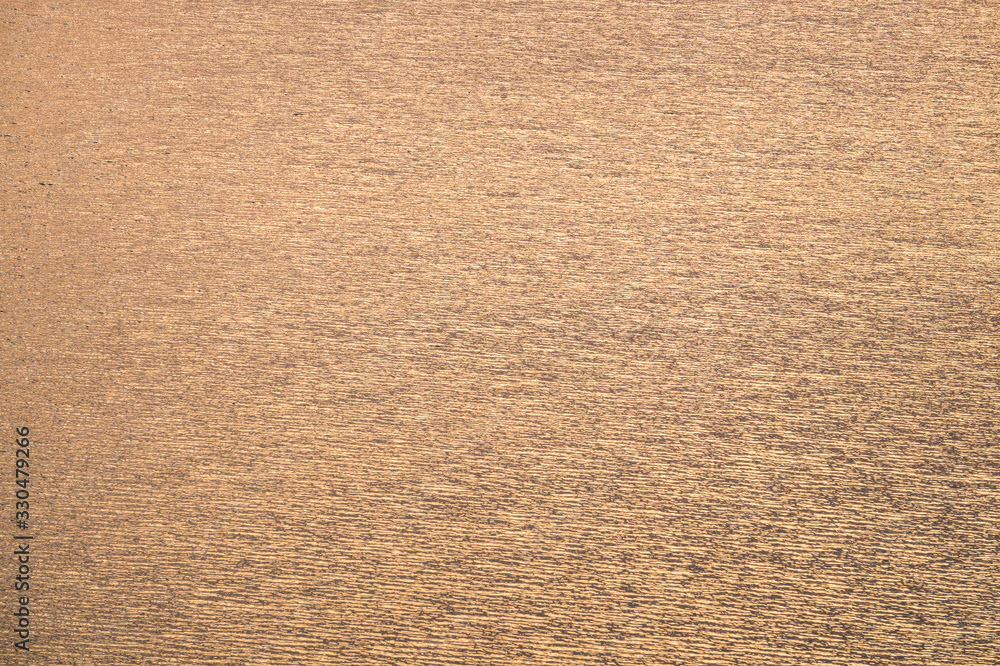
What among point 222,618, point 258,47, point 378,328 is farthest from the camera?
point 258,47

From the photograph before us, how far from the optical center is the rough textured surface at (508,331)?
1.06 meters

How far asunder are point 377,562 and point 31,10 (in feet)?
4.36

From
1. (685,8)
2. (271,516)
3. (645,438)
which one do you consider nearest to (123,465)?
(271,516)

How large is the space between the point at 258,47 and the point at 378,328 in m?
0.63

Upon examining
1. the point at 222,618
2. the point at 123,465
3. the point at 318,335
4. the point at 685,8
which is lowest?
the point at 222,618

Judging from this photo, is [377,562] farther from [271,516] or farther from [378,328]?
[378,328]

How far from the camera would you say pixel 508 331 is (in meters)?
1.17

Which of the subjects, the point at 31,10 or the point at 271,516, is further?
the point at 31,10

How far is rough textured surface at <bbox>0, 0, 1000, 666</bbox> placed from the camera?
106 centimetres

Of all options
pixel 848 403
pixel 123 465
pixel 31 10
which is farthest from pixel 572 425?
pixel 31 10

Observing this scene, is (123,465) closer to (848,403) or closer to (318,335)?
(318,335)

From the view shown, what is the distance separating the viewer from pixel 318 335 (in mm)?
1188

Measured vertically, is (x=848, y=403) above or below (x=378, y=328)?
below

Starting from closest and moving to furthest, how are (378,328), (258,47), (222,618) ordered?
1. (222,618)
2. (378,328)
3. (258,47)
